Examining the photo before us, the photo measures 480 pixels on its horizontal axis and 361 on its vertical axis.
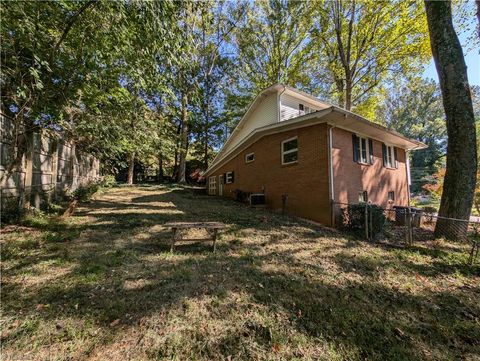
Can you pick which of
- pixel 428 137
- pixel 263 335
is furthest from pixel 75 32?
pixel 428 137

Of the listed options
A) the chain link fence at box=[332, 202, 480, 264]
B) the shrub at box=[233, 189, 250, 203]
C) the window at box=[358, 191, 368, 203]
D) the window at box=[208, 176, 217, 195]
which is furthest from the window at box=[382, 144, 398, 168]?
the window at box=[208, 176, 217, 195]

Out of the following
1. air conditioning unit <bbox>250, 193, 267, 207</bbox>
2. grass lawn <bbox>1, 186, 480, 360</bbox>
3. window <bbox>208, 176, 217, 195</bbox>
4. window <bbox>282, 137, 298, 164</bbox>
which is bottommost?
grass lawn <bbox>1, 186, 480, 360</bbox>

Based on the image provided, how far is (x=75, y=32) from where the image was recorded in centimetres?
477

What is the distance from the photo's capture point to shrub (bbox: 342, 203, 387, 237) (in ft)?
21.5

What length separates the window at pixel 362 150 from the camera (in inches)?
361

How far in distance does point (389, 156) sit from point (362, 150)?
302cm

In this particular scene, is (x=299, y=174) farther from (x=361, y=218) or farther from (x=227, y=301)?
(x=227, y=301)

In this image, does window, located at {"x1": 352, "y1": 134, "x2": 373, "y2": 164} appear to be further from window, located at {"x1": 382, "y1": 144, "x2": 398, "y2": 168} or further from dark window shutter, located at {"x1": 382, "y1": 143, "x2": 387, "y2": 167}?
window, located at {"x1": 382, "y1": 144, "x2": 398, "y2": 168}

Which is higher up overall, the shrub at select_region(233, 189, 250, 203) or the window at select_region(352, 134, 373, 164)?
the window at select_region(352, 134, 373, 164)

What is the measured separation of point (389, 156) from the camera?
11492mm

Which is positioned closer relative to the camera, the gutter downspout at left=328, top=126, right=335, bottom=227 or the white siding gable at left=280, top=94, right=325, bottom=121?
the gutter downspout at left=328, top=126, right=335, bottom=227

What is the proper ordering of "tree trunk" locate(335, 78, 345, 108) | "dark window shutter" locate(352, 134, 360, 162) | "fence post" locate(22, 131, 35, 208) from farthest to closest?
1. "tree trunk" locate(335, 78, 345, 108)
2. "dark window shutter" locate(352, 134, 360, 162)
3. "fence post" locate(22, 131, 35, 208)

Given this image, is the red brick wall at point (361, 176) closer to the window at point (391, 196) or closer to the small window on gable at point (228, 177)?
the window at point (391, 196)

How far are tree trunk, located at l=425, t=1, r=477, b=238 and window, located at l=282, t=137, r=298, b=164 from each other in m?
4.77
